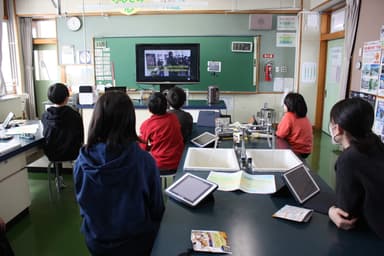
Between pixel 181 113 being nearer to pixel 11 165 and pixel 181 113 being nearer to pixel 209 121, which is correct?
pixel 209 121

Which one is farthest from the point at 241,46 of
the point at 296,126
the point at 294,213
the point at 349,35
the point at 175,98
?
the point at 294,213

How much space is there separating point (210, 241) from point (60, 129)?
8.00 feet

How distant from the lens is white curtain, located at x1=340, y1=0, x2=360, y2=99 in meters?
4.52

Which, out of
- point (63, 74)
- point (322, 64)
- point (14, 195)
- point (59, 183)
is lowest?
point (59, 183)

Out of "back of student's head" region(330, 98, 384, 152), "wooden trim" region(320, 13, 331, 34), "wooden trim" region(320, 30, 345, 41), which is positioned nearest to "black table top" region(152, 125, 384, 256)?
"back of student's head" region(330, 98, 384, 152)

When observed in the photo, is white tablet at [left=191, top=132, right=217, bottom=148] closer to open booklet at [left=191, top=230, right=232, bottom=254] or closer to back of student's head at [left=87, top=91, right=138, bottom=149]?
back of student's head at [left=87, top=91, right=138, bottom=149]

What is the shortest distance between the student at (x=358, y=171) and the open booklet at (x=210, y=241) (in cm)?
49

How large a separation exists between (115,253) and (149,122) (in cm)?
134

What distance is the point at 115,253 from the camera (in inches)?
60.2

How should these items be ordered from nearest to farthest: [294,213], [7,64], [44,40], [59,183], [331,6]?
[294,213] < [59,183] < [331,6] < [7,64] < [44,40]

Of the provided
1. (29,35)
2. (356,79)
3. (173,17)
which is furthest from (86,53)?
(356,79)

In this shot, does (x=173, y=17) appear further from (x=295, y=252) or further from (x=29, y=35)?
(x=295, y=252)

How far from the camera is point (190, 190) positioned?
1.60 m

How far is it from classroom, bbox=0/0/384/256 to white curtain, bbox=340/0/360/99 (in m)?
0.02
